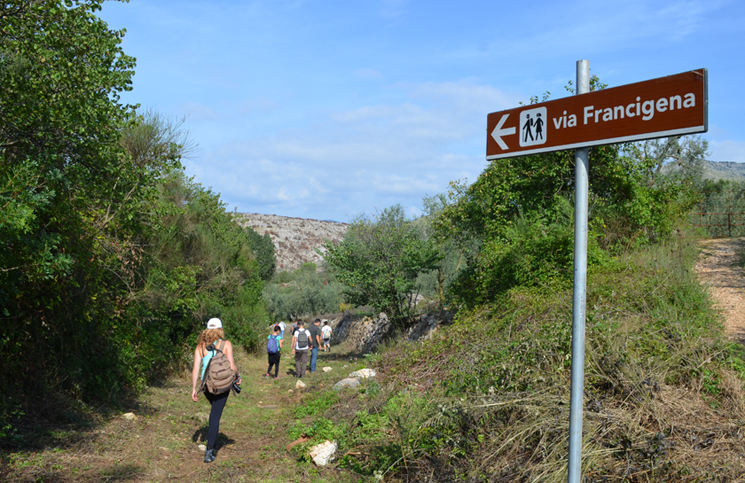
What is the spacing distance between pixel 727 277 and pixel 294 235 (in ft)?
227

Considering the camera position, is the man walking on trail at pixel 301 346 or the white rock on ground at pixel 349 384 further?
the man walking on trail at pixel 301 346

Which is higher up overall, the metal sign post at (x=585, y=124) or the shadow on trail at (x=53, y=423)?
the metal sign post at (x=585, y=124)

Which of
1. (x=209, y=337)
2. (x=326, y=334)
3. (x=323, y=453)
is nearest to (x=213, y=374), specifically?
→ (x=209, y=337)

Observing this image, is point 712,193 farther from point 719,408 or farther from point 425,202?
point 719,408

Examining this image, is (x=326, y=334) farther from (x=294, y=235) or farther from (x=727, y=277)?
(x=294, y=235)

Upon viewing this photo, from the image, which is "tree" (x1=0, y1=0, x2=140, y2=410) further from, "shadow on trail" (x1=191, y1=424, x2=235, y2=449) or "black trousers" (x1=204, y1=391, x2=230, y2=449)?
"black trousers" (x1=204, y1=391, x2=230, y2=449)

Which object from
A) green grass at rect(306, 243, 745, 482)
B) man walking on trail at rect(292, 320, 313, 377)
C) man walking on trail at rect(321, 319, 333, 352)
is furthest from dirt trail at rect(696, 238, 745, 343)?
man walking on trail at rect(321, 319, 333, 352)

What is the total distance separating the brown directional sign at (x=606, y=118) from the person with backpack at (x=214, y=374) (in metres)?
4.78

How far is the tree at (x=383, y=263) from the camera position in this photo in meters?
19.4

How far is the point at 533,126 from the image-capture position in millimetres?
2865

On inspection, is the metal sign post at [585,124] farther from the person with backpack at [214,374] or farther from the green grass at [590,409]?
the person with backpack at [214,374]

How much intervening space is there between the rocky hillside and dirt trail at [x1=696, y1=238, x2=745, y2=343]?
5277 cm

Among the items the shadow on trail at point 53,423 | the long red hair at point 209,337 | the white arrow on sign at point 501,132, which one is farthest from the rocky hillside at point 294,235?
the white arrow on sign at point 501,132

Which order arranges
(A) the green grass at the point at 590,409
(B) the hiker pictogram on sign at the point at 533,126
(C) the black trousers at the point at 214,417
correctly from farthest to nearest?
(C) the black trousers at the point at 214,417 < (A) the green grass at the point at 590,409 < (B) the hiker pictogram on sign at the point at 533,126
